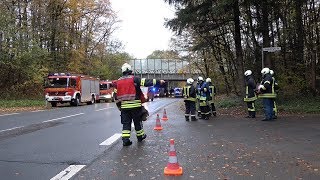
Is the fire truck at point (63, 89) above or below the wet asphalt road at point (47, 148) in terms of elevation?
above

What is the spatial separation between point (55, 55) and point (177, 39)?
46.8 ft

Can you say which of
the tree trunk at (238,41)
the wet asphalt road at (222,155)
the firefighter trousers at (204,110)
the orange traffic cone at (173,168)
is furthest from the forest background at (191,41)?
the orange traffic cone at (173,168)

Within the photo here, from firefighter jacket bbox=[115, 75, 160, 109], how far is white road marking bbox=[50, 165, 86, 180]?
2.81 m

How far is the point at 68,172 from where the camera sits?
274 inches

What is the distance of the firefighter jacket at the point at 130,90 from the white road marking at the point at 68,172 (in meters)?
2.81

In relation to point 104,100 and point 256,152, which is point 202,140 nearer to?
point 256,152

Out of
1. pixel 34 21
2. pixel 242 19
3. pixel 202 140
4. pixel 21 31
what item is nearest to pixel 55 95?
pixel 21 31

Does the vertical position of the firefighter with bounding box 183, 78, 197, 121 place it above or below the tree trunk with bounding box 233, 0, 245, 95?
below

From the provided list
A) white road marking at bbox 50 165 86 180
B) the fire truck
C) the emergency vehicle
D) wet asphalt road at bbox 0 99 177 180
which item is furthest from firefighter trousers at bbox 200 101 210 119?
the emergency vehicle

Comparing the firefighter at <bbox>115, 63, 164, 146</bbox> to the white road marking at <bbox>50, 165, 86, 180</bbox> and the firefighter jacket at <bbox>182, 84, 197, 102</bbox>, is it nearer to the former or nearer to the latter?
the white road marking at <bbox>50, 165, 86, 180</bbox>

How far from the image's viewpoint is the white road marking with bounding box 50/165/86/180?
21.7ft

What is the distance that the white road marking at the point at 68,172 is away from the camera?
6602 mm

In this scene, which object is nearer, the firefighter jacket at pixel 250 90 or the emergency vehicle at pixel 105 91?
the firefighter jacket at pixel 250 90

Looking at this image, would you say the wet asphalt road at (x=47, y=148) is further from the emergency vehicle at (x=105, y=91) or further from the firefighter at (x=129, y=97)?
the emergency vehicle at (x=105, y=91)
